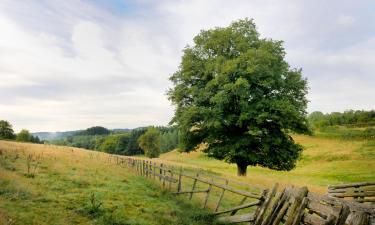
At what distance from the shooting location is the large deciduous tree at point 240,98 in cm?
2677

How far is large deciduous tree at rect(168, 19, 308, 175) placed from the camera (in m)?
26.8

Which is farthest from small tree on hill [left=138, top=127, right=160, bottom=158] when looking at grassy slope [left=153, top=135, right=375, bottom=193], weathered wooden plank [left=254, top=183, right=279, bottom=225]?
weathered wooden plank [left=254, top=183, right=279, bottom=225]

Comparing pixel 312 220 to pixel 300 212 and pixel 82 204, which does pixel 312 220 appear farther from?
pixel 82 204

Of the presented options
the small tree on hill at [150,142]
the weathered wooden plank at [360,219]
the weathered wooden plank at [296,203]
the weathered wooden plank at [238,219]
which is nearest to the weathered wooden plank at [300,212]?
the weathered wooden plank at [296,203]

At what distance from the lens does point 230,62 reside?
2723 cm

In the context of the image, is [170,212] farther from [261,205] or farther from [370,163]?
[370,163]

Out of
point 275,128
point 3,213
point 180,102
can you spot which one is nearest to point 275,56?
point 275,128

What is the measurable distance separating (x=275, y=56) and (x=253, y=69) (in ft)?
11.7

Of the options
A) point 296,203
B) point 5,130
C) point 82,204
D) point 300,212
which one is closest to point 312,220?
point 300,212

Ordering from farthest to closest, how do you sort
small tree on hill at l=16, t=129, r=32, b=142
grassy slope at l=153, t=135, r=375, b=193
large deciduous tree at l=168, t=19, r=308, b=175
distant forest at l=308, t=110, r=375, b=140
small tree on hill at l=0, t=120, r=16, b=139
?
1. small tree on hill at l=16, t=129, r=32, b=142
2. small tree on hill at l=0, t=120, r=16, b=139
3. distant forest at l=308, t=110, r=375, b=140
4. grassy slope at l=153, t=135, r=375, b=193
5. large deciduous tree at l=168, t=19, r=308, b=175

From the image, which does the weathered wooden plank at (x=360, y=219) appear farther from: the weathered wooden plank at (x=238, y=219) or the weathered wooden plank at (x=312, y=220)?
the weathered wooden plank at (x=238, y=219)

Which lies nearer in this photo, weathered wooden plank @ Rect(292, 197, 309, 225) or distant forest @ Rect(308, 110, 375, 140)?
weathered wooden plank @ Rect(292, 197, 309, 225)

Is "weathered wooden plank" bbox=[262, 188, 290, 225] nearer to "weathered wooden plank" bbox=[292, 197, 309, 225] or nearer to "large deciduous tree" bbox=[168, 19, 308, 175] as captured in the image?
"weathered wooden plank" bbox=[292, 197, 309, 225]

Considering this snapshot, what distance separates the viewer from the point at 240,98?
26656 mm
